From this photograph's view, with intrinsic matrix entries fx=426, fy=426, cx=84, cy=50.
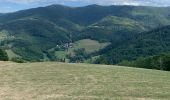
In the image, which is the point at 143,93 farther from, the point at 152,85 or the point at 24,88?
the point at 24,88

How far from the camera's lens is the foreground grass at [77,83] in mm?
37781

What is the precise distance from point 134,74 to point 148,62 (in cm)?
7139

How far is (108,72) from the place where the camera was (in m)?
51.9

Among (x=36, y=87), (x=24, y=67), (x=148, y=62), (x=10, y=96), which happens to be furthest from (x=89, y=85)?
(x=148, y=62)

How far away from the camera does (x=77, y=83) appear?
44.3 m

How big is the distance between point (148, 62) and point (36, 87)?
81507 millimetres

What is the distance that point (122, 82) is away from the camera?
1748 inches

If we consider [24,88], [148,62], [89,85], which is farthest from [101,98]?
[148,62]

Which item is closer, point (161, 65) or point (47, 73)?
point (47, 73)

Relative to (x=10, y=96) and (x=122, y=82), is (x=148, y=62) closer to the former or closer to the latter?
(x=122, y=82)

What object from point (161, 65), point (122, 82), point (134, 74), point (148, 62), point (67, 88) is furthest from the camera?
point (148, 62)

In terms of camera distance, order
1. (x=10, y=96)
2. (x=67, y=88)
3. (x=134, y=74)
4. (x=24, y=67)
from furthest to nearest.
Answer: (x=24, y=67) < (x=134, y=74) < (x=67, y=88) < (x=10, y=96)

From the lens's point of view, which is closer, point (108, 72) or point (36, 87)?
point (36, 87)

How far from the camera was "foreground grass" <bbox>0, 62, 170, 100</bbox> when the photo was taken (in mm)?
37781
